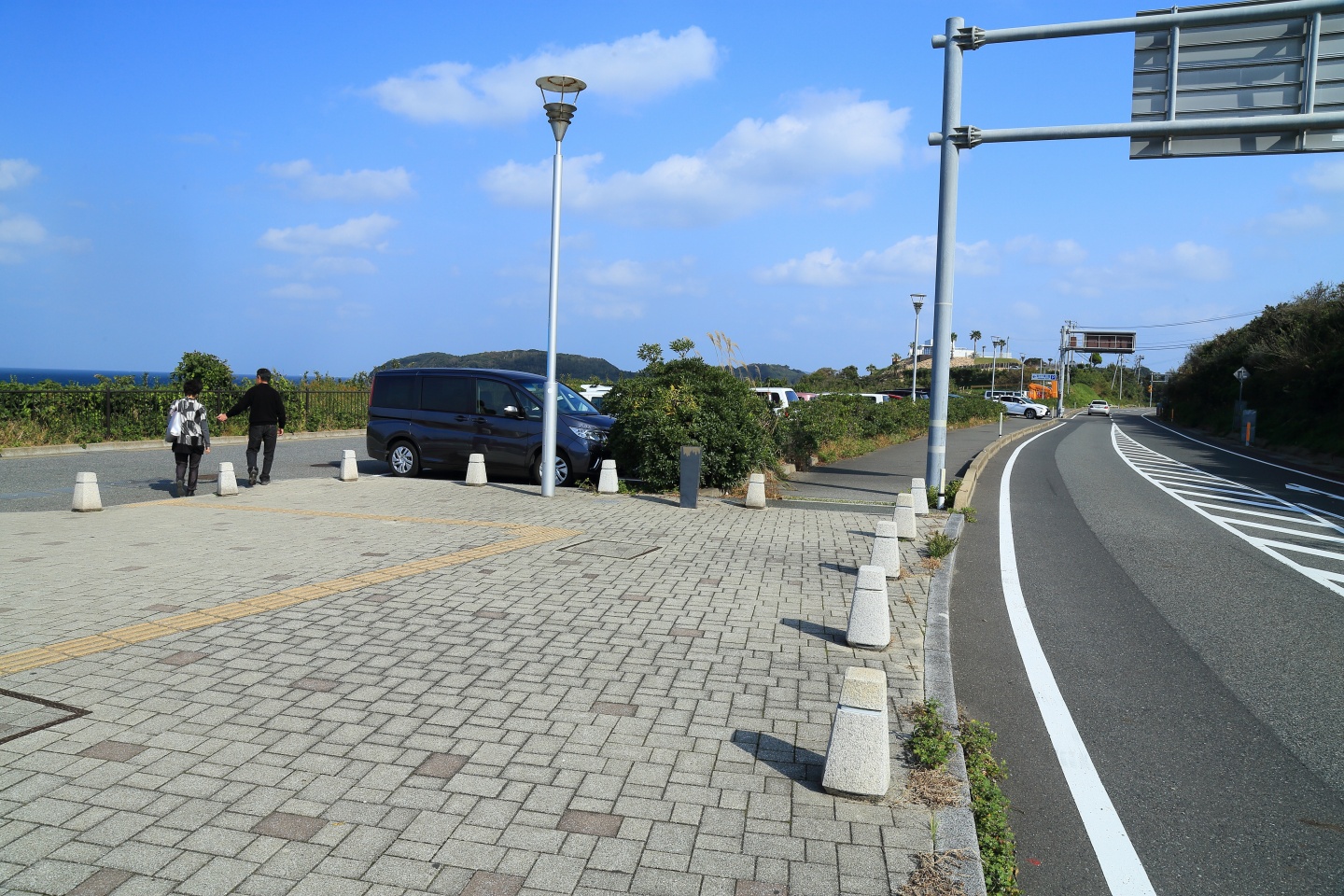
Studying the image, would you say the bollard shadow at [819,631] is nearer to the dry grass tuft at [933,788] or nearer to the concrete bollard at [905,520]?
the dry grass tuft at [933,788]

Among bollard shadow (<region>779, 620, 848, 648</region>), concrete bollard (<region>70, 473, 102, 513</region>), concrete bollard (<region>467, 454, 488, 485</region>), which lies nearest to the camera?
bollard shadow (<region>779, 620, 848, 648</region>)

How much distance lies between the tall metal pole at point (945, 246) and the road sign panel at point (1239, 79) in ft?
8.53

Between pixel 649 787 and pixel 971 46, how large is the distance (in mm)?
12974

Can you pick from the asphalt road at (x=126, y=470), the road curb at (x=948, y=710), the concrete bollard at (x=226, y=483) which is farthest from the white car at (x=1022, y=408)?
the road curb at (x=948, y=710)

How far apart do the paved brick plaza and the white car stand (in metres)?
60.9

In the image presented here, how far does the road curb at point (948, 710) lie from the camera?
10.6 feet

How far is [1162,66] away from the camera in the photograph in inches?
509

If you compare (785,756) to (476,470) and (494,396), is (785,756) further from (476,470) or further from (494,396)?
(494,396)

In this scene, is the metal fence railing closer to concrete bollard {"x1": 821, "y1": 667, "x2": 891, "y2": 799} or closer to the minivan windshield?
the minivan windshield

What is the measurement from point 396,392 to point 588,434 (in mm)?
3659

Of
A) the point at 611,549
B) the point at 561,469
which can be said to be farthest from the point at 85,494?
the point at 611,549

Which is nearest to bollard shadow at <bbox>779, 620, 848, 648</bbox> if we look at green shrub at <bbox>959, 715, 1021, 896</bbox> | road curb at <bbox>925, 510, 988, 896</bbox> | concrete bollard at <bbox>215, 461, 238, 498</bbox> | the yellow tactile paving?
road curb at <bbox>925, 510, 988, 896</bbox>

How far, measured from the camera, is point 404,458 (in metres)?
15.4

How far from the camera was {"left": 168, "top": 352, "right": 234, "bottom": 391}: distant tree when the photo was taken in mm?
22625
